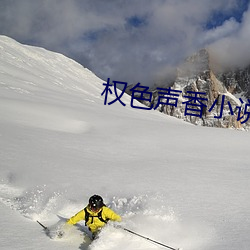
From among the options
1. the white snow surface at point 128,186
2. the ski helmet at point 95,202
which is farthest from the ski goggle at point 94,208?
the white snow surface at point 128,186

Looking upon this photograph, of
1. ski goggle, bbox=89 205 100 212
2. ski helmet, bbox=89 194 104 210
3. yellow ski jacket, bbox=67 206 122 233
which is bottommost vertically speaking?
yellow ski jacket, bbox=67 206 122 233

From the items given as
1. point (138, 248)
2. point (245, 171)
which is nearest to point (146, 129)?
point (245, 171)

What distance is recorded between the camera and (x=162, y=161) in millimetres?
9930

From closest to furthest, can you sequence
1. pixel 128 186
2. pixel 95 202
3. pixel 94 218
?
1. pixel 95 202
2. pixel 94 218
3. pixel 128 186

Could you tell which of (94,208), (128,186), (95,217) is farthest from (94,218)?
(128,186)

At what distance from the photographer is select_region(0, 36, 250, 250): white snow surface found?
5145 millimetres

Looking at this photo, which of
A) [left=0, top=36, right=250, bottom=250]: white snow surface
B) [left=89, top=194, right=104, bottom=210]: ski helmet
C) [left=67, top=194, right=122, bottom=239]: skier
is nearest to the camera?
[left=0, top=36, right=250, bottom=250]: white snow surface

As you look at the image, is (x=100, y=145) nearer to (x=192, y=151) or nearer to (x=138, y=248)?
(x=192, y=151)

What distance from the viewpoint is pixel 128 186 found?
744 centimetres

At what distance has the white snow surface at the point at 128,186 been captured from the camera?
16.9 ft

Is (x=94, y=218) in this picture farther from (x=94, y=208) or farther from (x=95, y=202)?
(x=95, y=202)

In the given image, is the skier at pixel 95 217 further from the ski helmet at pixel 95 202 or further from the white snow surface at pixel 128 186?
the white snow surface at pixel 128 186

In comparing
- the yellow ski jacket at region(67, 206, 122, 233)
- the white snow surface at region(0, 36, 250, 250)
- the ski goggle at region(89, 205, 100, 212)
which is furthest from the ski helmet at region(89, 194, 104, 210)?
the white snow surface at region(0, 36, 250, 250)

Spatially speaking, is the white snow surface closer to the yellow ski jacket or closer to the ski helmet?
the yellow ski jacket
